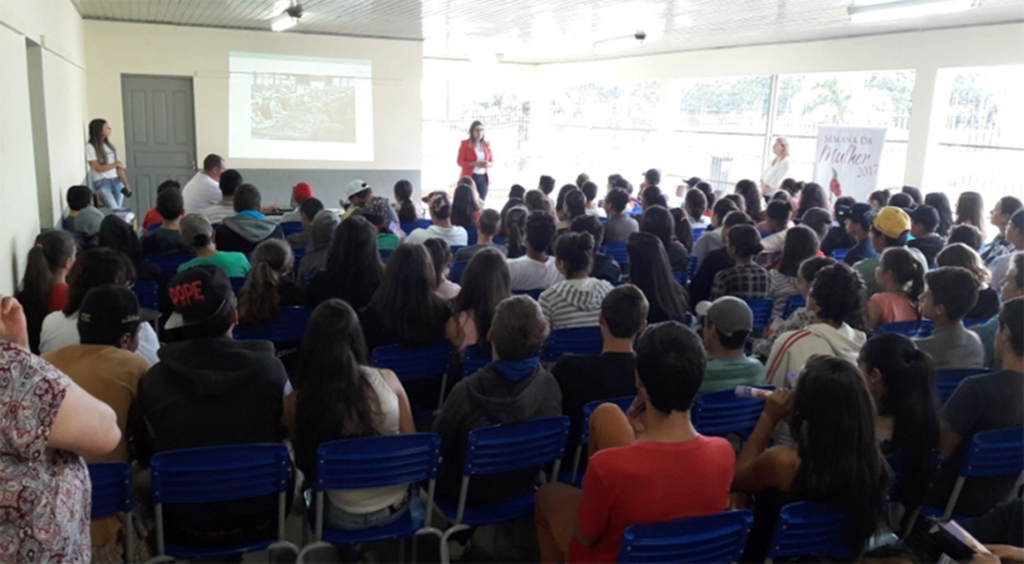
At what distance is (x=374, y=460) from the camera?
239 cm

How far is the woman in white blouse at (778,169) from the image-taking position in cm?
977

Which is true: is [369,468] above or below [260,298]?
below

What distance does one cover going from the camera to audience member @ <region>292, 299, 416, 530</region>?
2.46 m

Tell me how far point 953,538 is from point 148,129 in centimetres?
1152

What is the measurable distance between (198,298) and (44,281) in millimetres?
1932

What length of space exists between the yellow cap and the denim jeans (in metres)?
7.87

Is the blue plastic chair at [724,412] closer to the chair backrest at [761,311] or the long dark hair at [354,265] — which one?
the chair backrest at [761,311]

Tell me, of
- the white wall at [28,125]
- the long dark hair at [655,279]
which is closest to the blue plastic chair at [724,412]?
the long dark hair at [655,279]

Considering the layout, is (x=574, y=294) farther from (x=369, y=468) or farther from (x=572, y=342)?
(x=369, y=468)

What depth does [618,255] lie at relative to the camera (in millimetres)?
5984

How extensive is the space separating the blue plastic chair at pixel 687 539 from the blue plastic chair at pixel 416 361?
5.63ft

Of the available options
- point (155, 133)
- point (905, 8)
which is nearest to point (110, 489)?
point (905, 8)

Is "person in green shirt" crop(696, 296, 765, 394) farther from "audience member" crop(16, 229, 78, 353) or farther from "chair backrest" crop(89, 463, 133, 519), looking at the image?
"audience member" crop(16, 229, 78, 353)

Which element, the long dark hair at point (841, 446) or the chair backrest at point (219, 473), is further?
the chair backrest at point (219, 473)
